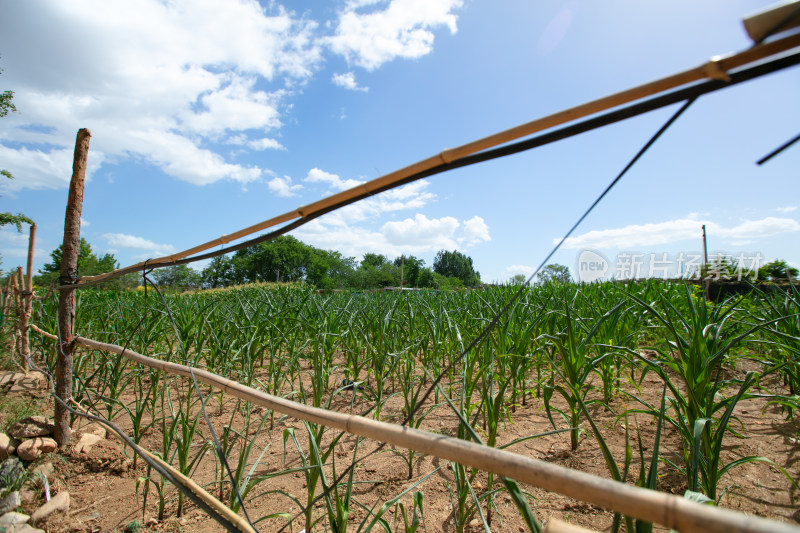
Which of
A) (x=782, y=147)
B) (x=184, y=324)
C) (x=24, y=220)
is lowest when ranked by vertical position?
(x=184, y=324)

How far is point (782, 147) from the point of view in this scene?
0.52 m

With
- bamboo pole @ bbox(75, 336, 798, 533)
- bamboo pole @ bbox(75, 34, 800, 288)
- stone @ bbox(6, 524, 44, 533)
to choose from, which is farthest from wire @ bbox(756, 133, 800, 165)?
stone @ bbox(6, 524, 44, 533)

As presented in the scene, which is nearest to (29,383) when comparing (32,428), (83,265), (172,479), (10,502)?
(32,428)

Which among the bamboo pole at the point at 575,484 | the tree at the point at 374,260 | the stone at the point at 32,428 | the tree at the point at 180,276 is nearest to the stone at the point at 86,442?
the stone at the point at 32,428

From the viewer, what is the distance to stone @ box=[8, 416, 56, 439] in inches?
78.5

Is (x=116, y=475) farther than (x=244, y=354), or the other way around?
(x=244, y=354)

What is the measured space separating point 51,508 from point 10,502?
0.85ft

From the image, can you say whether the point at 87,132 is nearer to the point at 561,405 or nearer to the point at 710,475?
the point at 710,475

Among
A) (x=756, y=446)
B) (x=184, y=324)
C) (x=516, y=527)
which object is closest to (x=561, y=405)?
(x=756, y=446)

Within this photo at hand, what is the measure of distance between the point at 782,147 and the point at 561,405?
2516mm

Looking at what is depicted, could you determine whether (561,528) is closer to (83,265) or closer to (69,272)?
(69,272)

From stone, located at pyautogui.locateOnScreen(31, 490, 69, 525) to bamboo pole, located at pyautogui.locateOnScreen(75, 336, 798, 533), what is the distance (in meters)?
1.57

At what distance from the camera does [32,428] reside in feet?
6.61

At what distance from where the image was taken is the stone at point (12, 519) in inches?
60.2
